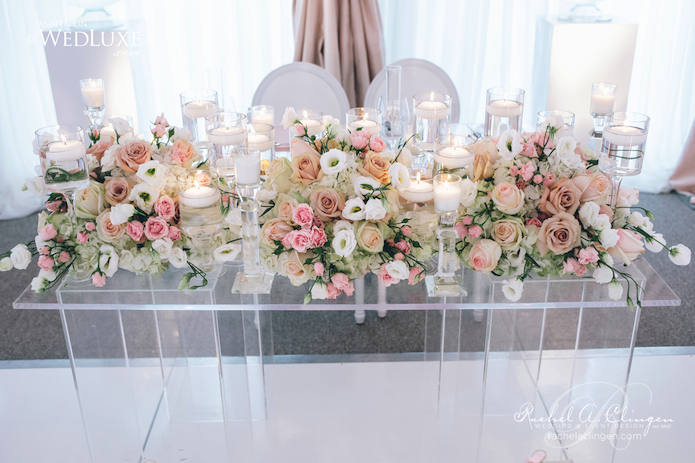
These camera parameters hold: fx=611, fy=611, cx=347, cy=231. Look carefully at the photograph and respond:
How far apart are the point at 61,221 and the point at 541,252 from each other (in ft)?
3.59

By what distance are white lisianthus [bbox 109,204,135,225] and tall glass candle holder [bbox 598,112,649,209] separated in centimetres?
105

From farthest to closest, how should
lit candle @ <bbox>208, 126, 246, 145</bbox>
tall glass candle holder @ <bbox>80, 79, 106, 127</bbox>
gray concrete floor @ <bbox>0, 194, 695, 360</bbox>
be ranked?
1. gray concrete floor @ <bbox>0, 194, 695, 360</bbox>
2. tall glass candle holder @ <bbox>80, 79, 106, 127</bbox>
3. lit candle @ <bbox>208, 126, 246, 145</bbox>

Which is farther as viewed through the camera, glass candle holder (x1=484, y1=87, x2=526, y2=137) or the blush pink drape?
the blush pink drape

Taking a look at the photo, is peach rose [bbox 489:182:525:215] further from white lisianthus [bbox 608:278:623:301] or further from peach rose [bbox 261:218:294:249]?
peach rose [bbox 261:218:294:249]

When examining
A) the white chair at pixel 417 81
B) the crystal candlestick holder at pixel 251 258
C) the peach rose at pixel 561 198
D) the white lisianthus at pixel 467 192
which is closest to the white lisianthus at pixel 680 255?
the peach rose at pixel 561 198

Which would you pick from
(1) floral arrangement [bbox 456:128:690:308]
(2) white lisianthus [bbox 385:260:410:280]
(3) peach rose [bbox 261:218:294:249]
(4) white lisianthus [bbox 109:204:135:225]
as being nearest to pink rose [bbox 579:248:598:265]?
(1) floral arrangement [bbox 456:128:690:308]

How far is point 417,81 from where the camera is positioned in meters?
2.82

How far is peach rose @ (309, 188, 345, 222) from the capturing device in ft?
4.35

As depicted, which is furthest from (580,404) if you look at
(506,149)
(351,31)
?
(351,31)

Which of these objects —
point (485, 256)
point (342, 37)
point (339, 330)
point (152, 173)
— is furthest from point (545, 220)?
point (342, 37)

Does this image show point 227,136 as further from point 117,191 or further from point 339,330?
point 339,330

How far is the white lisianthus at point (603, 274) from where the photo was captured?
4.37 ft

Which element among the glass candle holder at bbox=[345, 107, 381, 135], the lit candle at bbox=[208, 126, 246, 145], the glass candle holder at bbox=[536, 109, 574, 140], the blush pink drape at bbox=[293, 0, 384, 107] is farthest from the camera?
the blush pink drape at bbox=[293, 0, 384, 107]

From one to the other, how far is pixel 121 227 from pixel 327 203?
47cm
